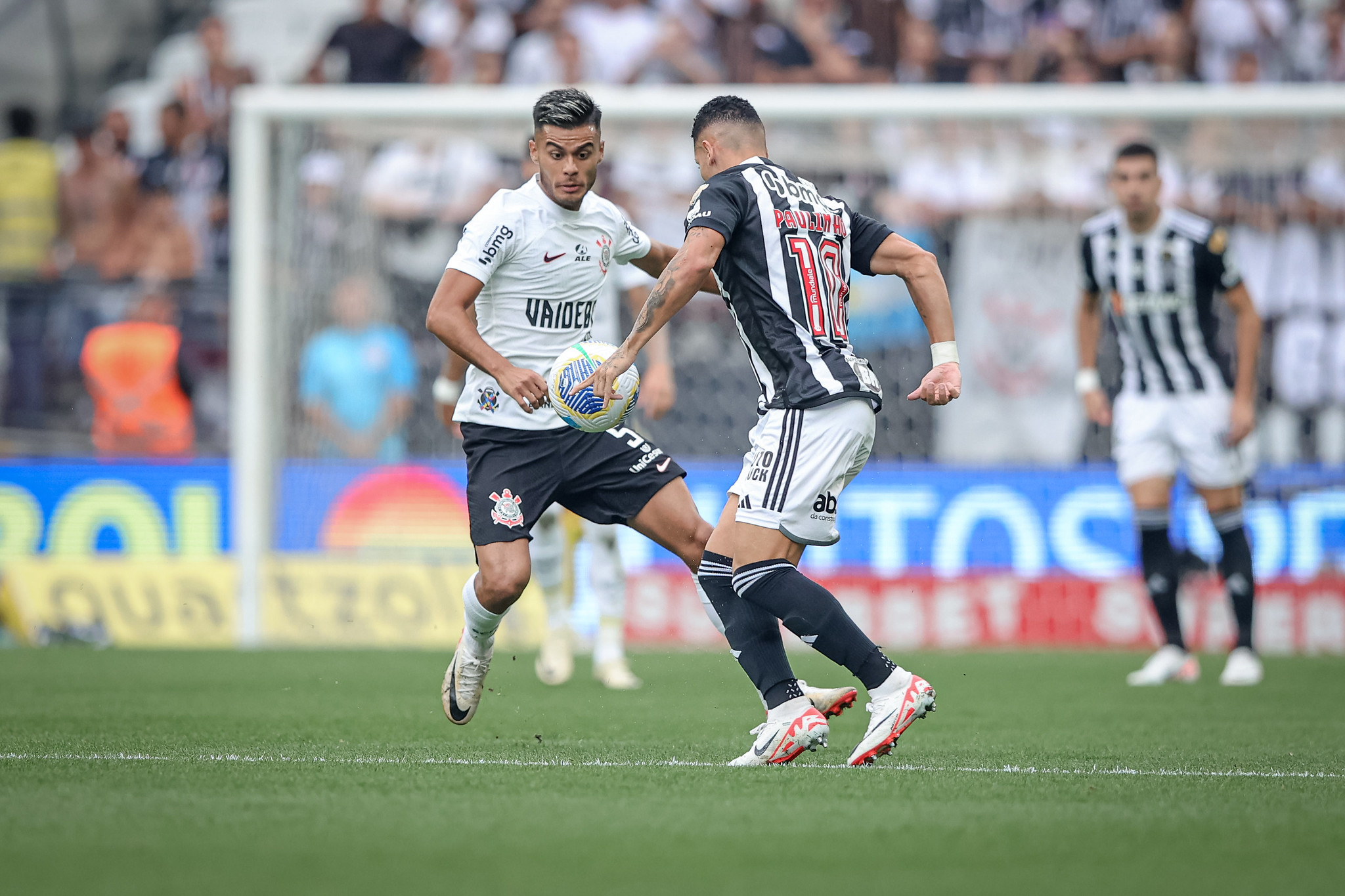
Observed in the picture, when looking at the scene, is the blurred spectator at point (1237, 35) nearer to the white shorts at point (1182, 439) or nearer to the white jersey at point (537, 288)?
the white shorts at point (1182, 439)

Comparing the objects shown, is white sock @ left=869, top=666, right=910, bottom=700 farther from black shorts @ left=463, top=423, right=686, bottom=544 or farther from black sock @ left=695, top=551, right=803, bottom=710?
black shorts @ left=463, top=423, right=686, bottom=544

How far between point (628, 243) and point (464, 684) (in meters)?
1.77

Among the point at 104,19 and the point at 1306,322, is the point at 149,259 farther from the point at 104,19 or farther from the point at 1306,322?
the point at 1306,322

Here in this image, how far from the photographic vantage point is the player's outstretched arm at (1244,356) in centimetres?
857

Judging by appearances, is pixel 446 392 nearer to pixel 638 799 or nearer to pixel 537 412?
pixel 537 412

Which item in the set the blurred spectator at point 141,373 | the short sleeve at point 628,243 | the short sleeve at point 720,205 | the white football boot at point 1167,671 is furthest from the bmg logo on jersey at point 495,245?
the blurred spectator at point 141,373

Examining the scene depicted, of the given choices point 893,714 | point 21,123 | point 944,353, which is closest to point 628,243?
point 944,353

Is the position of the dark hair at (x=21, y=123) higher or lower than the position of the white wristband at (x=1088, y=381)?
higher

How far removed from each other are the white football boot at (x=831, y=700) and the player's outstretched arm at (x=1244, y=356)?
4.04m

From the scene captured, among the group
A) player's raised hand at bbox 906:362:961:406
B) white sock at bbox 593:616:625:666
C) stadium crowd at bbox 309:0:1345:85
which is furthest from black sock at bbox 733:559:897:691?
stadium crowd at bbox 309:0:1345:85

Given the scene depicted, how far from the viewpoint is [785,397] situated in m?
5.21

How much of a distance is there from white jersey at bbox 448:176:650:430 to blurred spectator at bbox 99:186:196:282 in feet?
28.6

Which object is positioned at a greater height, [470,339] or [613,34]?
[613,34]

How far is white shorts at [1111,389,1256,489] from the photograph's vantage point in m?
8.70
